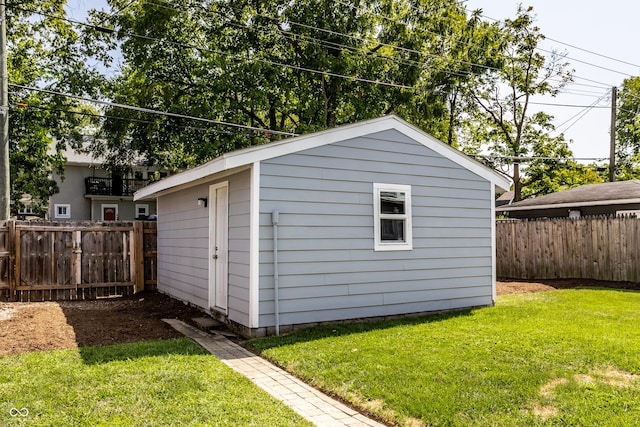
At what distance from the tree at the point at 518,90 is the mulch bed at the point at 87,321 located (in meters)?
19.3

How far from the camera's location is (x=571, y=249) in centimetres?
1288

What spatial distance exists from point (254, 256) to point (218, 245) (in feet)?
4.72

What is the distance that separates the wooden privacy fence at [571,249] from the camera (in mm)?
11836

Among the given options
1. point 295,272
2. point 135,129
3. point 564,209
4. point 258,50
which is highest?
point 258,50

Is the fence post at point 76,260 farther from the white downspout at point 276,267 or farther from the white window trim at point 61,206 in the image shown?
the white window trim at point 61,206

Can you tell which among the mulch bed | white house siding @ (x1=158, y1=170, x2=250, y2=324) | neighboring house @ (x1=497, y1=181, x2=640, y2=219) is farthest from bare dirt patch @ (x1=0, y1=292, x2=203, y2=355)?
neighboring house @ (x1=497, y1=181, x2=640, y2=219)

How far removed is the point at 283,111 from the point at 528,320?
14.5m

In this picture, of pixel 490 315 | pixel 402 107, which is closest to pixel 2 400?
pixel 490 315

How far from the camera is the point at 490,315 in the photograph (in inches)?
298

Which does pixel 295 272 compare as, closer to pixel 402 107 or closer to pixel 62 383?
pixel 62 383

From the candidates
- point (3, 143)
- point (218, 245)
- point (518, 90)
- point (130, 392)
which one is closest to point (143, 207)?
point (3, 143)

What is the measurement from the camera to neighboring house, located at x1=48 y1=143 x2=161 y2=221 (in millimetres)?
26656

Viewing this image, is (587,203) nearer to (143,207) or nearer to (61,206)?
(143,207)

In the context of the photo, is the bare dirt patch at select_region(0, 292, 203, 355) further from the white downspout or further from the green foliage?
the green foliage
